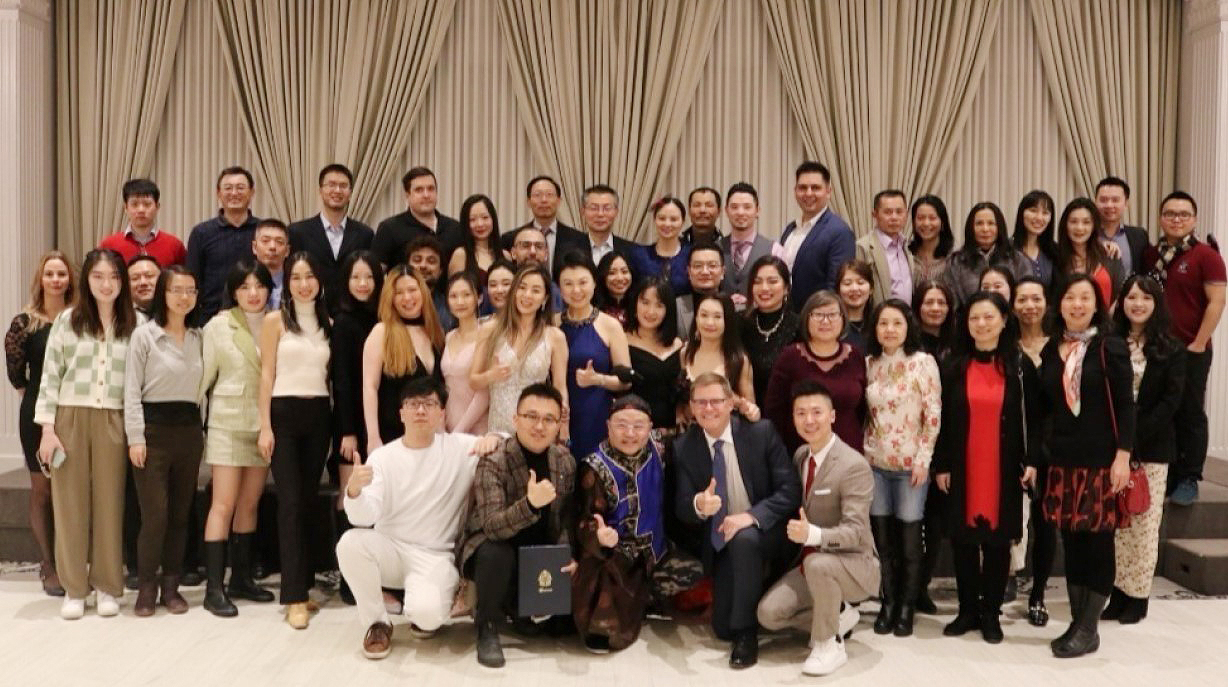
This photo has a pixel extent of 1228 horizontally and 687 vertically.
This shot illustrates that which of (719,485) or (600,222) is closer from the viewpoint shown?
(719,485)

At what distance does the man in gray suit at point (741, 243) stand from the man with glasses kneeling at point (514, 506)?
1.21 metres

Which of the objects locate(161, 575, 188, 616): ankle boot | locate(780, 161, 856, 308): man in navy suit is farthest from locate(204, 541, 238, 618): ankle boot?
locate(780, 161, 856, 308): man in navy suit

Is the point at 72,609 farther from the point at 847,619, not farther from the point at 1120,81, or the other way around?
the point at 1120,81

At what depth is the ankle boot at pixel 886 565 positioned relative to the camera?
4137 mm

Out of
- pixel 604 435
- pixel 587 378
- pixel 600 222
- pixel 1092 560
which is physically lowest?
pixel 1092 560

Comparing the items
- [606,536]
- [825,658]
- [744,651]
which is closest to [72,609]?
[606,536]

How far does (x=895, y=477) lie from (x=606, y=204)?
1.71m

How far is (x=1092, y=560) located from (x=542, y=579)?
1.82 m

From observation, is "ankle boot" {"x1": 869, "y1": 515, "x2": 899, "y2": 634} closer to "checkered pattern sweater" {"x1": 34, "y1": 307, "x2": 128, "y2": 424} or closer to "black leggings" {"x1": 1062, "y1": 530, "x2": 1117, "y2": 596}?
"black leggings" {"x1": 1062, "y1": 530, "x2": 1117, "y2": 596}

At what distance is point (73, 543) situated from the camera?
4.25 meters

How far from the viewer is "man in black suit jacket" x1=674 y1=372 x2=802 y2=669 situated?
382cm

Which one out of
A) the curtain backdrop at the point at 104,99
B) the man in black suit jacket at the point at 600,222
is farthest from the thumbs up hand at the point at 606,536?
the curtain backdrop at the point at 104,99

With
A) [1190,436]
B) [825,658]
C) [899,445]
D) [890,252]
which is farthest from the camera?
[890,252]

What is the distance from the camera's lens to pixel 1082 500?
386 centimetres
